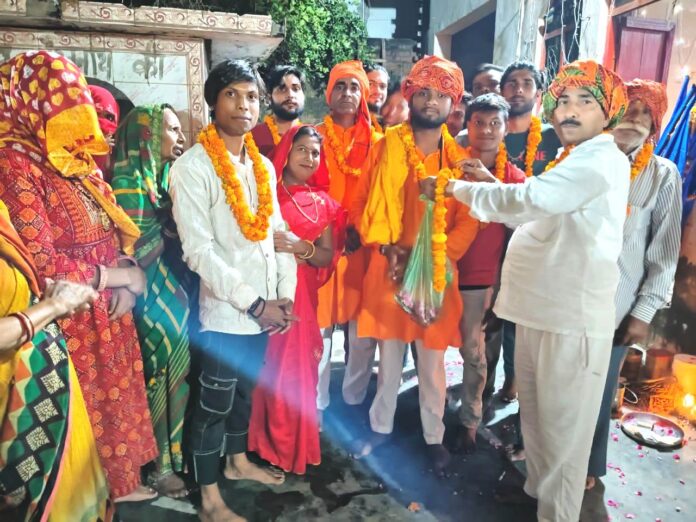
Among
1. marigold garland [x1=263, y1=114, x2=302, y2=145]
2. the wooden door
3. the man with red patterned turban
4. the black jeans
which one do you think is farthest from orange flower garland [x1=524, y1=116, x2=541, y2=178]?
the wooden door

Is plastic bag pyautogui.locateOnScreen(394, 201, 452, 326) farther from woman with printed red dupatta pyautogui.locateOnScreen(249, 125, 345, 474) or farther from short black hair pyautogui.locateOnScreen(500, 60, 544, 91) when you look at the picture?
short black hair pyautogui.locateOnScreen(500, 60, 544, 91)

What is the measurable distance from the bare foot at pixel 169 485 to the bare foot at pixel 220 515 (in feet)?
0.93

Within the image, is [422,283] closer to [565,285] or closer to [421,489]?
[565,285]

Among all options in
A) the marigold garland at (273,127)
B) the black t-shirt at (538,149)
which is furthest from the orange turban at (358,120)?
the black t-shirt at (538,149)

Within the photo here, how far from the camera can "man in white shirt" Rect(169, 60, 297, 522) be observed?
7.40 ft

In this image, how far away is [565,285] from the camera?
2.29 meters

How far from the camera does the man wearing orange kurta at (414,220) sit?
295cm

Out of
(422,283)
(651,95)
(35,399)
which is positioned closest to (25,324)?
(35,399)

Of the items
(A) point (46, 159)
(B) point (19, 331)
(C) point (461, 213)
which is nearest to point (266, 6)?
(C) point (461, 213)

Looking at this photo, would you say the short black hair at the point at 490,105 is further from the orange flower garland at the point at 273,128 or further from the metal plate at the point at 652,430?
the metal plate at the point at 652,430

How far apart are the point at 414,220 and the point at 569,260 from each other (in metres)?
1.01

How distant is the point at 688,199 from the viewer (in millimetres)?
4074

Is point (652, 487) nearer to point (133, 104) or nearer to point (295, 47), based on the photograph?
point (133, 104)

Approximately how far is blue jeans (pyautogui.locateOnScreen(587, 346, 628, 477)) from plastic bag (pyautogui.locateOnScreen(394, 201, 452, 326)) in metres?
1.04
